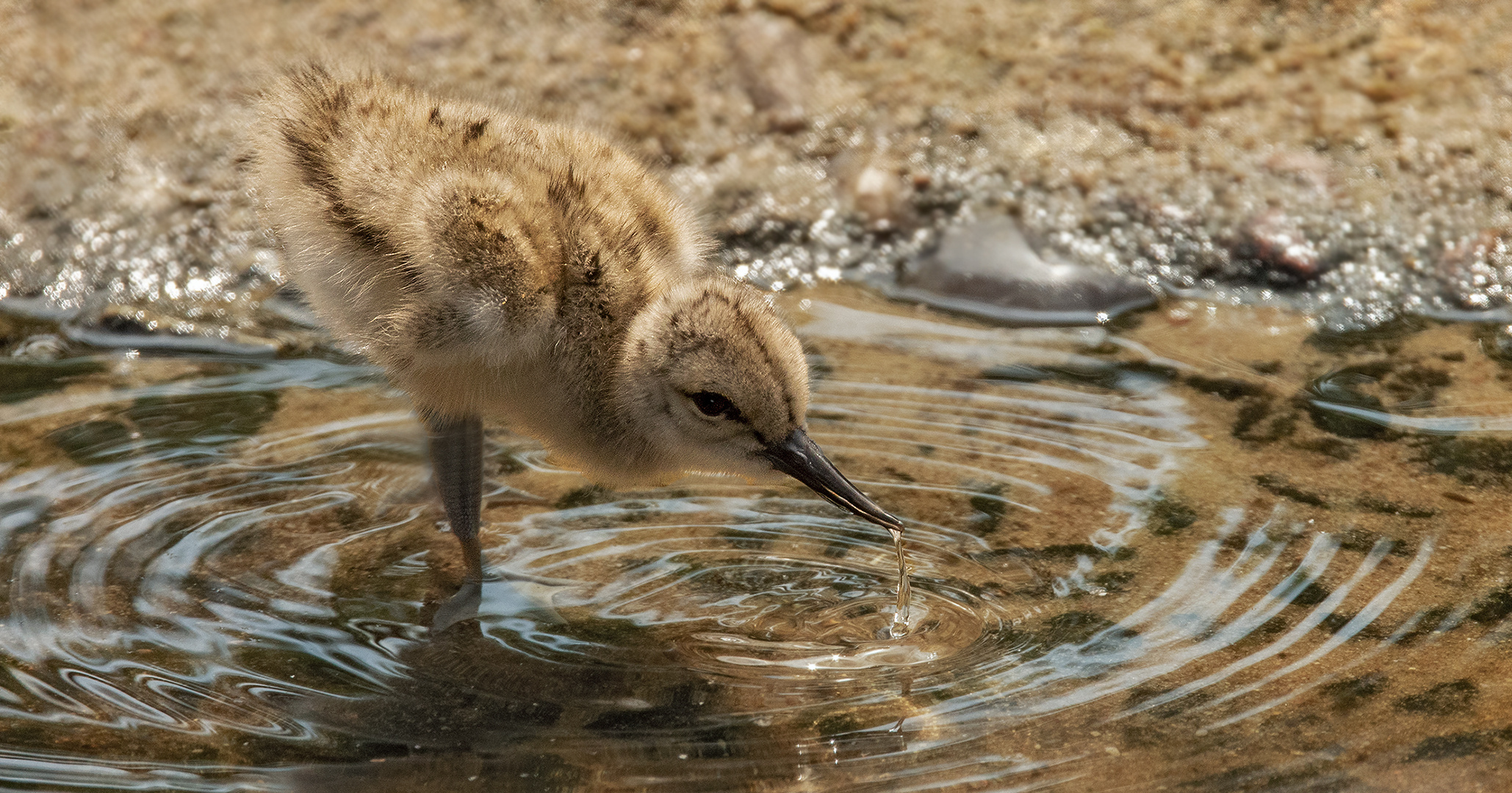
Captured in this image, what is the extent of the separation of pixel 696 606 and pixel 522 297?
0.75 meters

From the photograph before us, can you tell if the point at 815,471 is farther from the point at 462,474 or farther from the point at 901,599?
the point at 462,474

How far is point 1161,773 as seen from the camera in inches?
91.1

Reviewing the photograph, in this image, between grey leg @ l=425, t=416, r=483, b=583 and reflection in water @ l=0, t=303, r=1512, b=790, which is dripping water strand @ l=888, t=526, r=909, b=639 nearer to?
reflection in water @ l=0, t=303, r=1512, b=790

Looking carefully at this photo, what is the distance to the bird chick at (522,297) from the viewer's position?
2.97m

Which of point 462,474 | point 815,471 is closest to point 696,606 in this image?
point 815,471

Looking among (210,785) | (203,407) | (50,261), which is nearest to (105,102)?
(50,261)

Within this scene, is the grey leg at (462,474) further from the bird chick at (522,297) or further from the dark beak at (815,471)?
the dark beak at (815,471)

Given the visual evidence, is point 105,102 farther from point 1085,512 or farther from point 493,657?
point 1085,512

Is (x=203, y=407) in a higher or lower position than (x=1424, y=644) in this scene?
higher

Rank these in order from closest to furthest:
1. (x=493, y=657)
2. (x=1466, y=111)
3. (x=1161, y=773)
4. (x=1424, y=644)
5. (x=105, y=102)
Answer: (x=1161, y=773), (x=1424, y=644), (x=493, y=657), (x=1466, y=111), (x=105, y=102)

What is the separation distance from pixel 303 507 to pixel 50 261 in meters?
1.93

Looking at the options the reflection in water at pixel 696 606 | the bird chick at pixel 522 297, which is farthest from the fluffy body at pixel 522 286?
the reflection in water at pixel 696 606

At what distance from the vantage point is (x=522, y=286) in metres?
2.96

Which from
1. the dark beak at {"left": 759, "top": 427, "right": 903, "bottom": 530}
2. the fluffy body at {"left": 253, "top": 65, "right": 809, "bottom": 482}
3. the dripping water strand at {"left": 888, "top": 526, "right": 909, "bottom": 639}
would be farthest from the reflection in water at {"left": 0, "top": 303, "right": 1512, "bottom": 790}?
the fluffy body at {"left": 253, "top": 65, "right": 809, "bottom": 482}
